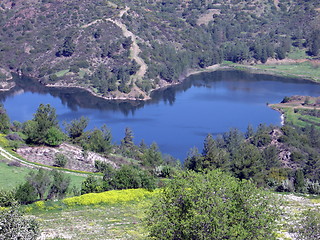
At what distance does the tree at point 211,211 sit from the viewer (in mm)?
31500

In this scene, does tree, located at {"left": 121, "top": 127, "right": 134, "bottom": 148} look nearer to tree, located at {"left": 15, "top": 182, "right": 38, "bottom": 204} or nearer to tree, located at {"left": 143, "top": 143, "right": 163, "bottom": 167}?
tree, located at {"left": 143, "top": 143, "right": 163, "bottom": 167}

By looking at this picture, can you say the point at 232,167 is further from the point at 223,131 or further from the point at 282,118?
the point at 282,118

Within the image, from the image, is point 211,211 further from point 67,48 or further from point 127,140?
point 67,48

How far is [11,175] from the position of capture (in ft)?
204

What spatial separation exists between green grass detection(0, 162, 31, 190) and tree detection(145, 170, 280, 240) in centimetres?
2779

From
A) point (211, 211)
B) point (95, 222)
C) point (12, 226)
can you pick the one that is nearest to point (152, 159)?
point (95, 222)

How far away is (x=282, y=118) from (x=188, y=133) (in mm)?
33361

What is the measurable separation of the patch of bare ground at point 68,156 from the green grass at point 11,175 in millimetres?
5542

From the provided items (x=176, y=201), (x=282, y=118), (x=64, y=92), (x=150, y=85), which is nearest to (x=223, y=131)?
(x=282, y=118)

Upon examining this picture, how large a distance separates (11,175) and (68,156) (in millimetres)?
13414

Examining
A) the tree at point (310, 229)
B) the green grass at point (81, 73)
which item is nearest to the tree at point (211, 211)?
the tree at point (310, 229)

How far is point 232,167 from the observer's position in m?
70.4

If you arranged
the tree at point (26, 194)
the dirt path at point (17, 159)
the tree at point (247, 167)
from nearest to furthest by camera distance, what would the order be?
1. the tree at point (26, 194)
2. the tree at point (247, 167)
3. the dirt path at point (17, 159)

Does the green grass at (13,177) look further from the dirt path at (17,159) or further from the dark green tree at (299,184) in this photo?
the dark green tree at (299,184)
